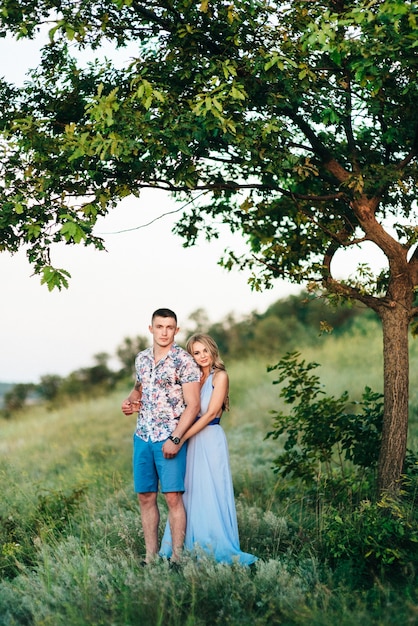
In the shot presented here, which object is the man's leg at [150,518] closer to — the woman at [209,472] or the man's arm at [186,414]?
the woman at [209,472]

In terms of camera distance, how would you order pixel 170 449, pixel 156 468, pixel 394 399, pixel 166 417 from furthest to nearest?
pixel 394 399 → pixel 156 468 → pixel 166 417 → pixel 170 449

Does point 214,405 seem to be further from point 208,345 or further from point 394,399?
point 394,399

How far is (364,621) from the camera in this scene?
5121 mm

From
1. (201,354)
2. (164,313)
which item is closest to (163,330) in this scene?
(164,313)

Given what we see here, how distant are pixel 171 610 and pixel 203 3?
5.18 m

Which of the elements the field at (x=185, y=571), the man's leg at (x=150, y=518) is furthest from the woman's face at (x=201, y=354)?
the field at (x=185, y=571)

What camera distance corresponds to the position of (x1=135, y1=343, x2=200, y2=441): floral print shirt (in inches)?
273

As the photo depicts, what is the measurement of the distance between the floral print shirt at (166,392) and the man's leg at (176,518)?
0.56m

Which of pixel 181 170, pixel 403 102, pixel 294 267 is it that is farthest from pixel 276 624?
pixel 403 102

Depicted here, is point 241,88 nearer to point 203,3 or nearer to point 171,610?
point 203,3

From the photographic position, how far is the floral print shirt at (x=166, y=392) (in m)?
6.94

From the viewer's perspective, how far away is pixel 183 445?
23.1 feet

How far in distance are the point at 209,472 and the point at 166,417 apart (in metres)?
0.66

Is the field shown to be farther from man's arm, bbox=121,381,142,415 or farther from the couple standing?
man's arm, bbox=121,381,142,415
